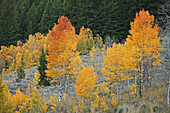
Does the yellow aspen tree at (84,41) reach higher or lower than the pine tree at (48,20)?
lower

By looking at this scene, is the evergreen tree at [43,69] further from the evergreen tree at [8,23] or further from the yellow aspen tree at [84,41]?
the evergreen tree at [8,23]

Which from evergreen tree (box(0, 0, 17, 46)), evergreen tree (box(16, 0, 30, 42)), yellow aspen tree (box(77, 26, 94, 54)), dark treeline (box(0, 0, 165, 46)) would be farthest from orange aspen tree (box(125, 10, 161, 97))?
evergreen tree (box(16, 0, 30, 42))

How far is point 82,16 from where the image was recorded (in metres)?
45.4

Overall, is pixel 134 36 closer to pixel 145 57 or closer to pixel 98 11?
pixel 145 57

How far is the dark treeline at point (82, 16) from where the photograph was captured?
40.6 meters

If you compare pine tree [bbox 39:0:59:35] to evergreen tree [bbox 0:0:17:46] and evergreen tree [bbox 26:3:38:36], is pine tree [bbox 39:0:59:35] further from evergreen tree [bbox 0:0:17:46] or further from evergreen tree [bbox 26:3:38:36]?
evergreen tree [bbox 0:0:17:46]

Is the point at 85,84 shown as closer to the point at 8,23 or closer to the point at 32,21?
the point at 32,21

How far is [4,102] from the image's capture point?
14570 mm

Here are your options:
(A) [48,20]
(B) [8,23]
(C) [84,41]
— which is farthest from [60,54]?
(B) [8,23]

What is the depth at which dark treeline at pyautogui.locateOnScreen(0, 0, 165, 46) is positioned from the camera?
40.6 m

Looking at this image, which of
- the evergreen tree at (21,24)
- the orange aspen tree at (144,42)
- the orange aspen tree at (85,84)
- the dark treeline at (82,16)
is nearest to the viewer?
the orange aspen tree at (144,42)

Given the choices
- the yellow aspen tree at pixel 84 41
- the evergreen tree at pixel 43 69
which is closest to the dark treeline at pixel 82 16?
the yellow aspen tree at pixel 84 41

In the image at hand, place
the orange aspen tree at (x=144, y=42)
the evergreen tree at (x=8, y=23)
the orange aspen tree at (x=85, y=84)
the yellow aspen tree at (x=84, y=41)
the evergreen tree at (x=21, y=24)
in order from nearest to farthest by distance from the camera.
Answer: the orange aspen tree at (x=144, y=42) → the orange aspen tree at (x=85, y=84) → the yellow aspen tree at (x=84, y=41) → the evergreen tree at (x=8, y=23) → the evergreen tree at (x=21, y=24)

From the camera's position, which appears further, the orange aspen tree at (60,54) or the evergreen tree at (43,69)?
the evergreen tree at (43,69)
